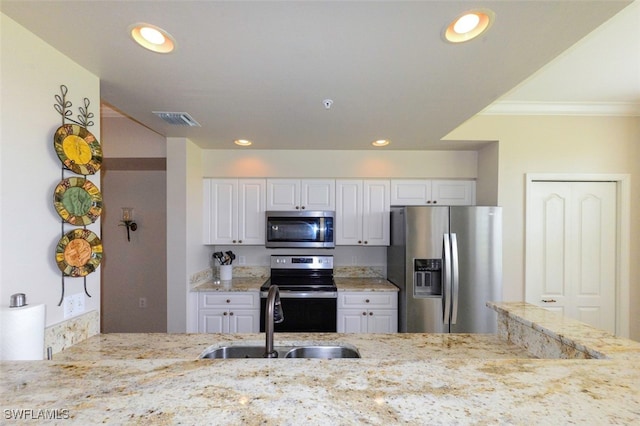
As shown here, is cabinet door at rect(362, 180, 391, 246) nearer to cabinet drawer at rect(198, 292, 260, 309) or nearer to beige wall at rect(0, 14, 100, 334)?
cabinet drawer at rect(198, 292, 260, 309)

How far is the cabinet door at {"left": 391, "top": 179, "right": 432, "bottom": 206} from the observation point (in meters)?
3.26

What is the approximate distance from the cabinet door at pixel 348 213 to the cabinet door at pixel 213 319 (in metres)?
1.42

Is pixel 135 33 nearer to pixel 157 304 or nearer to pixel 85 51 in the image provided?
pixel 85 51

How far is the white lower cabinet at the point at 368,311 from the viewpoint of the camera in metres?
2.95

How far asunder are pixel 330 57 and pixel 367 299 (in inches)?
91.7

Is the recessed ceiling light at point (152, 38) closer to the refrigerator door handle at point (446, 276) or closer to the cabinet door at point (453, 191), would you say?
the refrigerator door handle at point (446, 276)

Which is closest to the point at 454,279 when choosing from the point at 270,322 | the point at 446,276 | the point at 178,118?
the point at 446,276

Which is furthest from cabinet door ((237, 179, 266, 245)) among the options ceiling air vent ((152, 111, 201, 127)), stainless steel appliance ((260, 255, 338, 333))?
ceiling air vent ((152, 111, 201, 127))

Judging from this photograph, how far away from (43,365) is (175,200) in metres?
2.19

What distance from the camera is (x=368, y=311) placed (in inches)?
117

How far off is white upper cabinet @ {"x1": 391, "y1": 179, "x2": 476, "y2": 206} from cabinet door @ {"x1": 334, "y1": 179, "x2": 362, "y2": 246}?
0.42 meters

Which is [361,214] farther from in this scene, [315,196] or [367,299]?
[367,299]

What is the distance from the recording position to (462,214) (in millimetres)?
2723

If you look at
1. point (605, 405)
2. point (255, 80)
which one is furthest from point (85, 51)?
point (605, 405)
